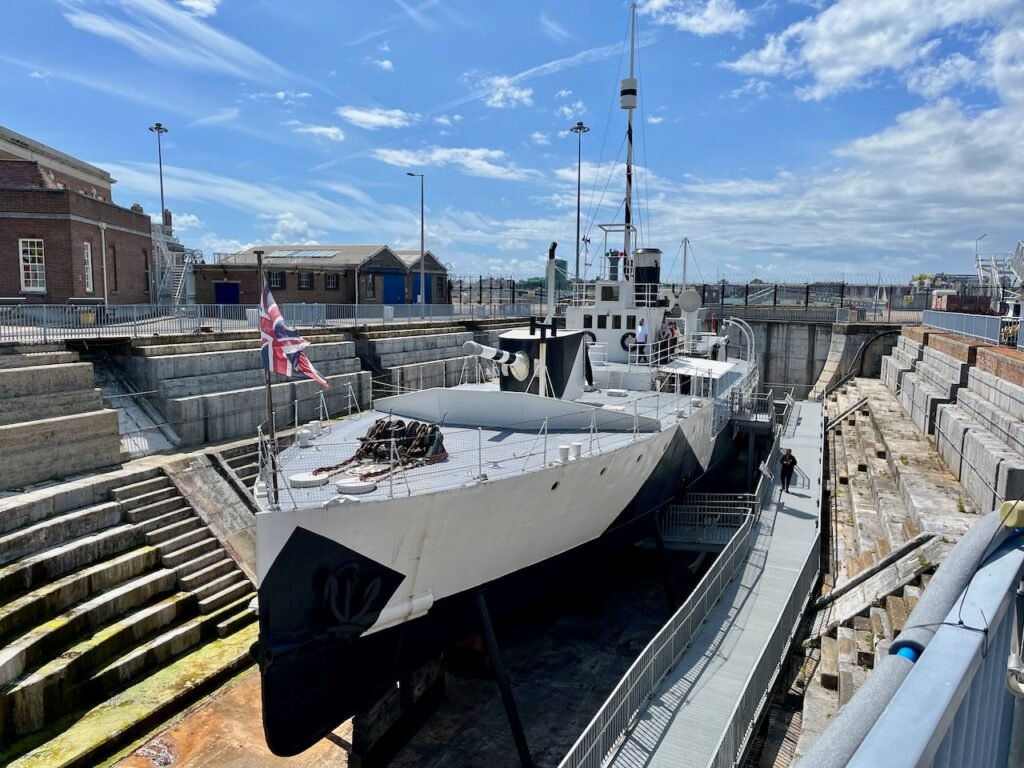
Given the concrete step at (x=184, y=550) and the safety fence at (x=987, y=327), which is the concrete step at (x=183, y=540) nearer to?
the concrete step at (x=184, y=550)

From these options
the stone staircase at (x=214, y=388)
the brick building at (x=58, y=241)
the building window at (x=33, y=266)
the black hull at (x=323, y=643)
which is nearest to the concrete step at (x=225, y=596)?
the stone staircase at (x=214, y=388)

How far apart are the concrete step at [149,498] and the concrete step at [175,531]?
2.01 feet

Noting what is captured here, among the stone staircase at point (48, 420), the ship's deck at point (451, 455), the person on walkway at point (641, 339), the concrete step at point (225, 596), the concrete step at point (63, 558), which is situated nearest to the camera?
the ship's deck at point (451, 455)

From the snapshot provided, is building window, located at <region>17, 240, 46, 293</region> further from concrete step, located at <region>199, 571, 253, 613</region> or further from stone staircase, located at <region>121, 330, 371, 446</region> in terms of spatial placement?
concrete step, located at <region>199, 571, 253, 613</region>

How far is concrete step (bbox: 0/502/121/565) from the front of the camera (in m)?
10.8

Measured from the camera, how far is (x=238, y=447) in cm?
1592

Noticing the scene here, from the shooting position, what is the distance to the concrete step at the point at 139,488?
12828mm

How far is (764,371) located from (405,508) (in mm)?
34798

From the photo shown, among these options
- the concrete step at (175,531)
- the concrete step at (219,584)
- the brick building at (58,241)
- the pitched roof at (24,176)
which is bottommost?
the concrete step at (219,584)

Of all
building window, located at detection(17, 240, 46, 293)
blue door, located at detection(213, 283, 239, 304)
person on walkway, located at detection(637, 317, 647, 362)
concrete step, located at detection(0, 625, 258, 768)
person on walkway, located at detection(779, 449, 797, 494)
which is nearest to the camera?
concrete step, located at detection(0, 625, 258, 768)

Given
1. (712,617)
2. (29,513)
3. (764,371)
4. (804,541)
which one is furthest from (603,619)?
(764,371)

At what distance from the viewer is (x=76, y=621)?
10.4m

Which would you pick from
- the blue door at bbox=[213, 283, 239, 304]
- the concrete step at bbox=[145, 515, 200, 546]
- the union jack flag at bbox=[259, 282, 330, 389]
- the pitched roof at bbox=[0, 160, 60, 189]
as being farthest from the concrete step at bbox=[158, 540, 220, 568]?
the blue door at bbox=[213, 283, 239, 304]

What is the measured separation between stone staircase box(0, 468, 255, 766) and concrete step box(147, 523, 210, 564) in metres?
0.02
